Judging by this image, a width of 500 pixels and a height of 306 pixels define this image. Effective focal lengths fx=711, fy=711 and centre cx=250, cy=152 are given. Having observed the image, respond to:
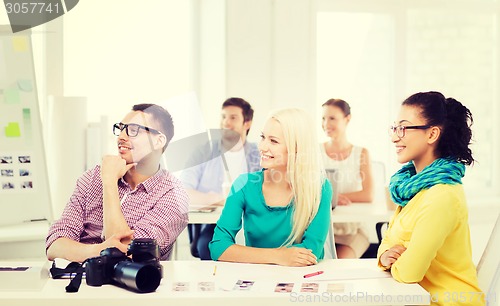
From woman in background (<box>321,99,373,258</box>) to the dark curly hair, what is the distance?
6.47 ft

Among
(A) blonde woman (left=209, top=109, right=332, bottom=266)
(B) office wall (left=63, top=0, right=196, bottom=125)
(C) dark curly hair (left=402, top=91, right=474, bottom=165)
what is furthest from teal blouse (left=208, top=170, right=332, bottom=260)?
(B) office wall (left=63, top=0, right=196, bottom=125)

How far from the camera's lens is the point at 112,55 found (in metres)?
6.16

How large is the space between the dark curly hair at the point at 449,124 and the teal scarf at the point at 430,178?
0.14 feet

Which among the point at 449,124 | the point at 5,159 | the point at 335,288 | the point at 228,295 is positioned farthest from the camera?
the point at 5,159

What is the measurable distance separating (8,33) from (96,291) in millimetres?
2539

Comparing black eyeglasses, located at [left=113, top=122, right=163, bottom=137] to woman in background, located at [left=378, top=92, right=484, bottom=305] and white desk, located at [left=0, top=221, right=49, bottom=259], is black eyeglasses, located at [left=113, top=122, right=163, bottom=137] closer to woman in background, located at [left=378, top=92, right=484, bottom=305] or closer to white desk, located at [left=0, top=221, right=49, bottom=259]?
woman in background, located at [left=378, top=92, right=484, bottom=305]

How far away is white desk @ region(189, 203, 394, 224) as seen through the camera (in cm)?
407

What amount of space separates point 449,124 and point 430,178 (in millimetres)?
228

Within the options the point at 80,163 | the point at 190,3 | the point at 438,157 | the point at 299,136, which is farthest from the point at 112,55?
the point at 438,157

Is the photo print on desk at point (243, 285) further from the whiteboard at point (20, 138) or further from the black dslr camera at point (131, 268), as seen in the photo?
the whiteboard at point (20, 138)

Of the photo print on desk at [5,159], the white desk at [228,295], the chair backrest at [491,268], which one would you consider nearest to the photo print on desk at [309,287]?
the white desk at [228,295]

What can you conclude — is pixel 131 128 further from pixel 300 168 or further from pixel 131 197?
pixel 300 168

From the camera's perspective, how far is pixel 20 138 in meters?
4.11

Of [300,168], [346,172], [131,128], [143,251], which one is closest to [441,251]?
[300,168]
